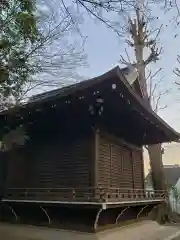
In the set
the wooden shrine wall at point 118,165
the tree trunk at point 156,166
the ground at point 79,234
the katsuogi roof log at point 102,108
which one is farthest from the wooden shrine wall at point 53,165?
the tree trunk at point 156,166

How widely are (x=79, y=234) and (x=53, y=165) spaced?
7.61 ft

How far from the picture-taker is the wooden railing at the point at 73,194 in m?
7.81

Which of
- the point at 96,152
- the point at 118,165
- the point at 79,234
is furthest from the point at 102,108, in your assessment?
the point at 79,234

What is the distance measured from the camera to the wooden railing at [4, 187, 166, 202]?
781 centimetres

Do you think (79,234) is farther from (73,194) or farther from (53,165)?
(53,165)

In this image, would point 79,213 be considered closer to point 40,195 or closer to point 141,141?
point 40,195

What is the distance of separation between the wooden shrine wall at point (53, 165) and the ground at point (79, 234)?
4.31ft

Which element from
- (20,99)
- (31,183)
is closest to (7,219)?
(31,183)

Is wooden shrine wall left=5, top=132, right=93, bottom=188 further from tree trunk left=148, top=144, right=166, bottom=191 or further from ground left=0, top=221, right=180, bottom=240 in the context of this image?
tree trunk left=148, top=144, right=166, bottom=191

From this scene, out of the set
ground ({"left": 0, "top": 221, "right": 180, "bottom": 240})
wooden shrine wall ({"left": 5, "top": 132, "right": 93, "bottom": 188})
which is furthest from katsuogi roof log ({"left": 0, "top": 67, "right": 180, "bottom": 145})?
ground ({"left": 0, "top": 221, "right": 180, "bottom": 240})

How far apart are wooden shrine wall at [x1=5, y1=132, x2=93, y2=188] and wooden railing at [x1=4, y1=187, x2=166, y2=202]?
0.70ft

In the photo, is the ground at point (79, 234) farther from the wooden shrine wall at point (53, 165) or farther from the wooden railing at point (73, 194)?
the wooden shrine wall at point (53, 165)

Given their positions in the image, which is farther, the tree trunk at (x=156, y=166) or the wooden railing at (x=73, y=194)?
the tree trunk at (x=156, y=166)

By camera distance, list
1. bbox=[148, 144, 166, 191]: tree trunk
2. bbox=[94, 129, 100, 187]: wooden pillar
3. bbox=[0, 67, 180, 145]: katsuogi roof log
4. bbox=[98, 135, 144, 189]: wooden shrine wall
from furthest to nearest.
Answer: bbox=[148, 144, 166, 191]: tree trunk < bbox=[98, 135, 144, 189]: wooden shrine wall < bbox=[94, 129, 100, 187]: wooden pillar < bbox=[0, 67, 180, 145]: katsuogi roof log
